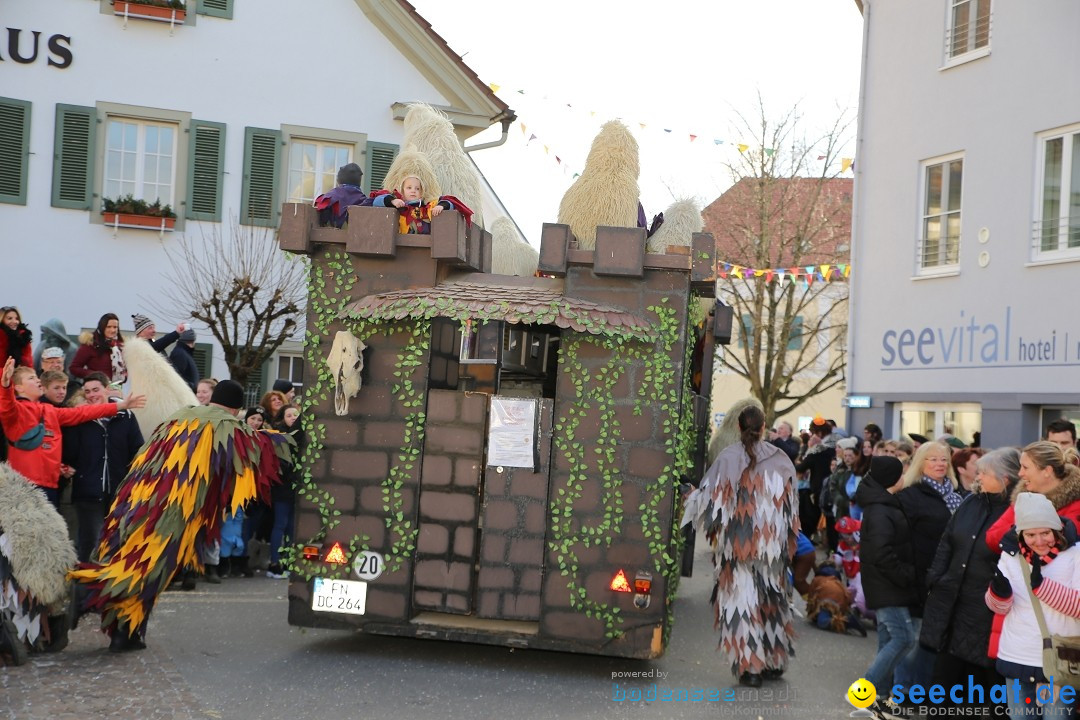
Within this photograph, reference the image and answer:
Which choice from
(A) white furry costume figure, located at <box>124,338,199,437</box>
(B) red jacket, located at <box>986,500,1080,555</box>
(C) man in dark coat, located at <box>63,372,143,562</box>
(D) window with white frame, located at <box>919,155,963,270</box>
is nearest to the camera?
(B) red jacket, located at <box>986,500,1080,555</box>

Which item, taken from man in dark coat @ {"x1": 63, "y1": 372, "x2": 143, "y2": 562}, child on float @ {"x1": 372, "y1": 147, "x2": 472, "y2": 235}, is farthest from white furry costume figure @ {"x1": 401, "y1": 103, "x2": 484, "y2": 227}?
man in dark coat @ {"x1": 63, "y1": 372, "x2": 143, "y2": 562}

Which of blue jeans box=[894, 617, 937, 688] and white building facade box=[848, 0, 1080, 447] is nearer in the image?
blue jeans box=[894, 617, 937, 688]

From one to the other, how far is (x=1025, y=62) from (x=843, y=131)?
46.4 feet

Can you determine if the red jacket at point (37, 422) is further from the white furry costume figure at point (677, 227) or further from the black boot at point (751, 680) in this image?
the black boot at point (751, 680)

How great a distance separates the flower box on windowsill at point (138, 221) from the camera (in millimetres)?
17188

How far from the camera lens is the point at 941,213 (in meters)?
17.0

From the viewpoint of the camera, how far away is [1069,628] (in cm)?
543

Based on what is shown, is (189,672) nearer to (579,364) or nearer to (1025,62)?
(579,364)

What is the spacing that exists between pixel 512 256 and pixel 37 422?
415 cm

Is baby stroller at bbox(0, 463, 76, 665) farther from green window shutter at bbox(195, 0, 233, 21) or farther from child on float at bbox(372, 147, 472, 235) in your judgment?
green window shutter at bbox(195, 0, 233, 21)

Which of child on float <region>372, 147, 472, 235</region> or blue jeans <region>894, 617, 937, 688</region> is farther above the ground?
child on float <region>372, 147, 472, 235</region>

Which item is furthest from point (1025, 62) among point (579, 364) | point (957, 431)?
point (579, 364)

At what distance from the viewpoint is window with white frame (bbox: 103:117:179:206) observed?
1739 cm

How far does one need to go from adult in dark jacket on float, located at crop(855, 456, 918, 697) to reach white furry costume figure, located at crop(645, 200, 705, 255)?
241cm
